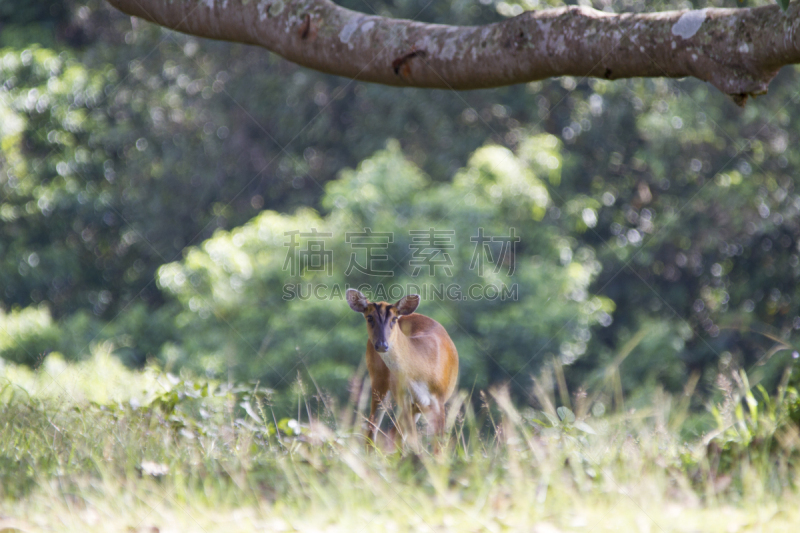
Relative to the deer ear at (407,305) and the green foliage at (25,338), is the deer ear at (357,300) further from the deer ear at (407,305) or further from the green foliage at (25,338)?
the green foliage at (25,338)

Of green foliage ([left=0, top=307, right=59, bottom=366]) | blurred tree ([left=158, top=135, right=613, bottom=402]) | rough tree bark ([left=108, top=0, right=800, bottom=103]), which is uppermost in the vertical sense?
rough tree bark ([left=108, top=0, right=800, bottom=103])

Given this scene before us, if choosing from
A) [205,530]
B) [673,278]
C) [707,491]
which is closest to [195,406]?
[205,530]

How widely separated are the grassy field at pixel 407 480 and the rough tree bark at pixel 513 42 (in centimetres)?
159

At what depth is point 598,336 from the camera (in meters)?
14.8

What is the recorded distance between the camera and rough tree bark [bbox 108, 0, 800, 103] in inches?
142

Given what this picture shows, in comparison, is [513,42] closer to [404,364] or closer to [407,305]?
[407,305]

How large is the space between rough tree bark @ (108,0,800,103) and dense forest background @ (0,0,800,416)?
188 inches

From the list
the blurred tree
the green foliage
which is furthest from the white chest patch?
the green foliage

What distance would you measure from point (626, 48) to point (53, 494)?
3.45 m

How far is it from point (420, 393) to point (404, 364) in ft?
0.78

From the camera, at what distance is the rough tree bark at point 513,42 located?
3.62m

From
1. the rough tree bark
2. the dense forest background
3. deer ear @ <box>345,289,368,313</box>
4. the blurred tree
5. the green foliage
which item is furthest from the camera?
the green foliage

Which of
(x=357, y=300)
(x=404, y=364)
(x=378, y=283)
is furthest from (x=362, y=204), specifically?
(x=404, y=364)

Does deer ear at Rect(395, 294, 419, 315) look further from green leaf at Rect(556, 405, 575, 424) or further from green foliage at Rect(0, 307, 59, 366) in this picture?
green foliage at Rect(0, 307, 59, 366)
